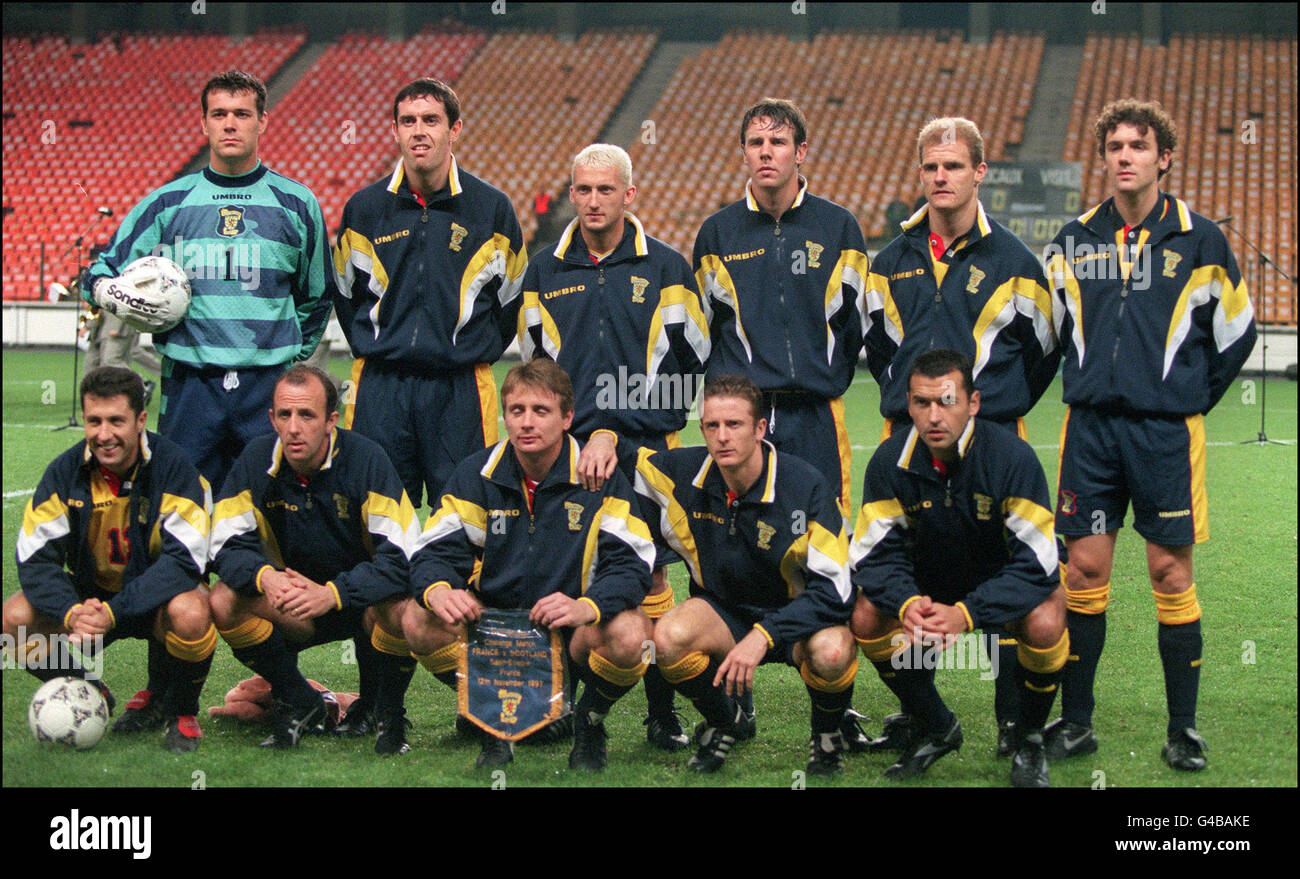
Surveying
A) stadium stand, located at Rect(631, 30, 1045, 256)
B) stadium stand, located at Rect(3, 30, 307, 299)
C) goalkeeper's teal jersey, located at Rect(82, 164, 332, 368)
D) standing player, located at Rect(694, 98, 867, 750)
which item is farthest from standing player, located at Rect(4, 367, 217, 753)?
stadium stand, located at Rect(3, 30, 307, 299)

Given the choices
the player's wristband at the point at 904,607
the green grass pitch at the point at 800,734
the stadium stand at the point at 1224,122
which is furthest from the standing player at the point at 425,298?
the stadium stand at the point at 1224,122

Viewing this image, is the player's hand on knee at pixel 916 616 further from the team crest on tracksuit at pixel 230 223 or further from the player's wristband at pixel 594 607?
the team crest on tracksuit at pixel 230 223

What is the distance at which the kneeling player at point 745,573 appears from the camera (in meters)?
3.65

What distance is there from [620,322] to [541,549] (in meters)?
0.80

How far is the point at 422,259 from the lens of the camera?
4367mm

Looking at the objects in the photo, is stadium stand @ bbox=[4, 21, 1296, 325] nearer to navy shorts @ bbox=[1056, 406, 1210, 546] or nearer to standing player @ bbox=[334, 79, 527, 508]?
standing player @ bbox=[334, 79, 527, 508]

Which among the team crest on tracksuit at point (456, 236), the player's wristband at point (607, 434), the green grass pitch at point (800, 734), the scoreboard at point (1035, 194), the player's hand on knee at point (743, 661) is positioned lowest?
the green grass pitch at point (800, 734)

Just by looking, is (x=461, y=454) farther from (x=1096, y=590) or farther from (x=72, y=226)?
(x=72, y=226)

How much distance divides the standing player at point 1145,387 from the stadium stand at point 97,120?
19.8 m

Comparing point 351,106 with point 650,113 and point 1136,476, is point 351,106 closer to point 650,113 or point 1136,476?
point 650,113

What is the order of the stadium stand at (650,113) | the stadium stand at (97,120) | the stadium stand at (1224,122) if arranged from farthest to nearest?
the stadium stand at (97,120)
the stadium stand at (650,113)
the stadium stand at (1224,122)

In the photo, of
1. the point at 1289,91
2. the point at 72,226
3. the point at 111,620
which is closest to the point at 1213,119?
the point at 1289,91

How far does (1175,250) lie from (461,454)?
231 centimetres

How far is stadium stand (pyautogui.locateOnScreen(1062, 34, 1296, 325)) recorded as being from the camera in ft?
59.1
